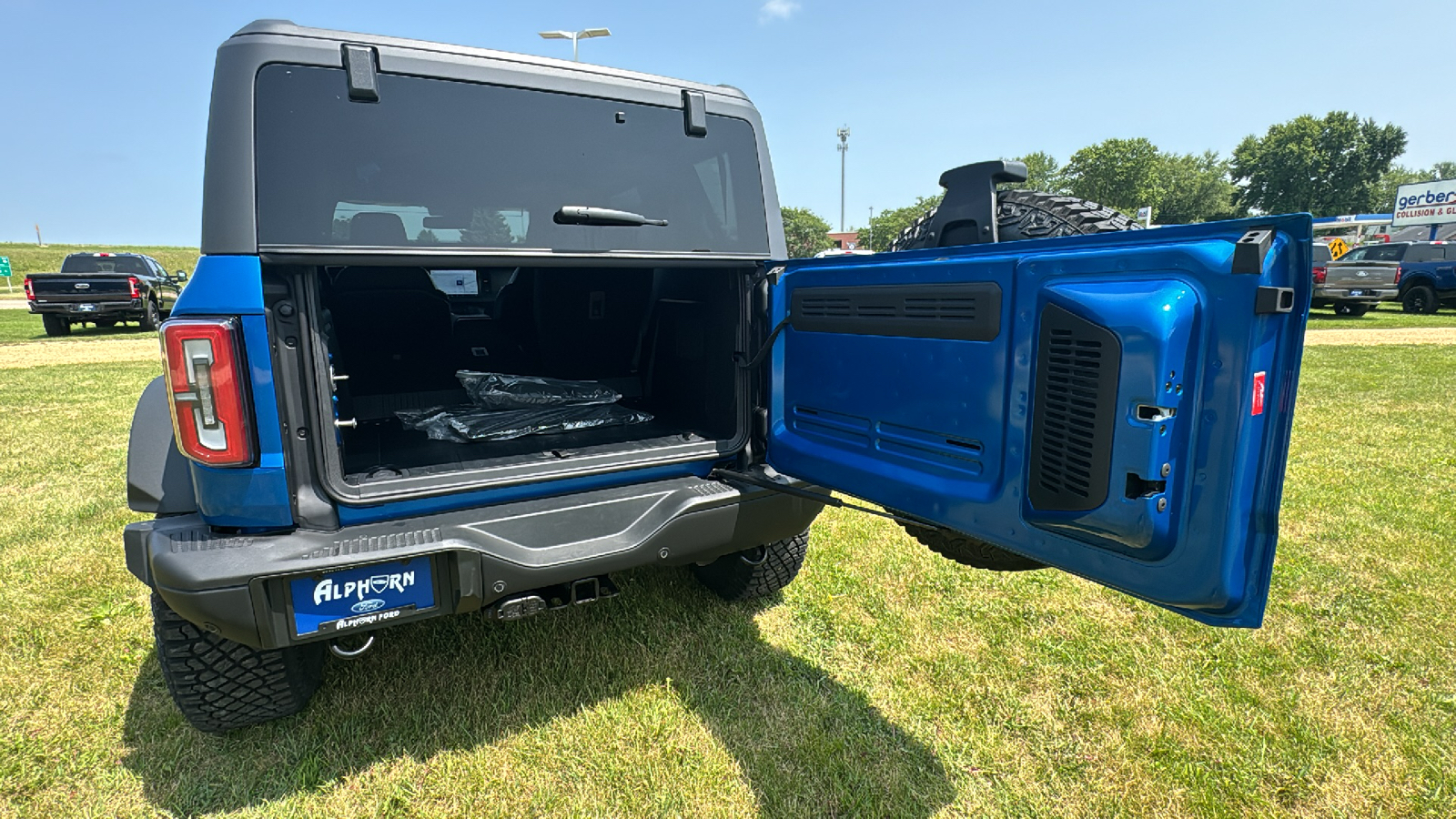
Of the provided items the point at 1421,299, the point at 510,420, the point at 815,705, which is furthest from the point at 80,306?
the point at 1421,299

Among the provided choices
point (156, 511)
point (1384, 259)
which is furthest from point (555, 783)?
point (1384, 259)

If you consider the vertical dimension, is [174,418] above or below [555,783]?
above

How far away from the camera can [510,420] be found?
11.1 ft

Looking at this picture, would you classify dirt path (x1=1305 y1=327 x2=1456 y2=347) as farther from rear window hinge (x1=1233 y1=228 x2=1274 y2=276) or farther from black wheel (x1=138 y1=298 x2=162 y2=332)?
black wheel (x1=138 y1=298 x2=162 y2=332)

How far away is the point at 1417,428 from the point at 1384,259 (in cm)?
1766

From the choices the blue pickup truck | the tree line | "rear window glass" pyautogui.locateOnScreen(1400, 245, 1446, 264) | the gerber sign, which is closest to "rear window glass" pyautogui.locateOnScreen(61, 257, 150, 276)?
the blue pickup truck

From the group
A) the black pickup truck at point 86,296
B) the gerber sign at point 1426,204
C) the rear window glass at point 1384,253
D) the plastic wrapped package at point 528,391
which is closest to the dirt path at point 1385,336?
the rear window glass at point 1384,253

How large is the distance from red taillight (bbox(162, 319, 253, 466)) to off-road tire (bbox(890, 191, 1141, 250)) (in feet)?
7.17

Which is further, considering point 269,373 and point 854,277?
point 854,277

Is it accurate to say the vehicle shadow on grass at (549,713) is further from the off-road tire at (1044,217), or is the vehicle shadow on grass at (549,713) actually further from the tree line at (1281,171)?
the tree line at (1281,171)

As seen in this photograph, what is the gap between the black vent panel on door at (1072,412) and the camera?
1521mm

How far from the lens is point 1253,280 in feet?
4.38

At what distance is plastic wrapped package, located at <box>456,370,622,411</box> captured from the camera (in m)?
3.72

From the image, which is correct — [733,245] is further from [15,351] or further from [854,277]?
[15,351]
